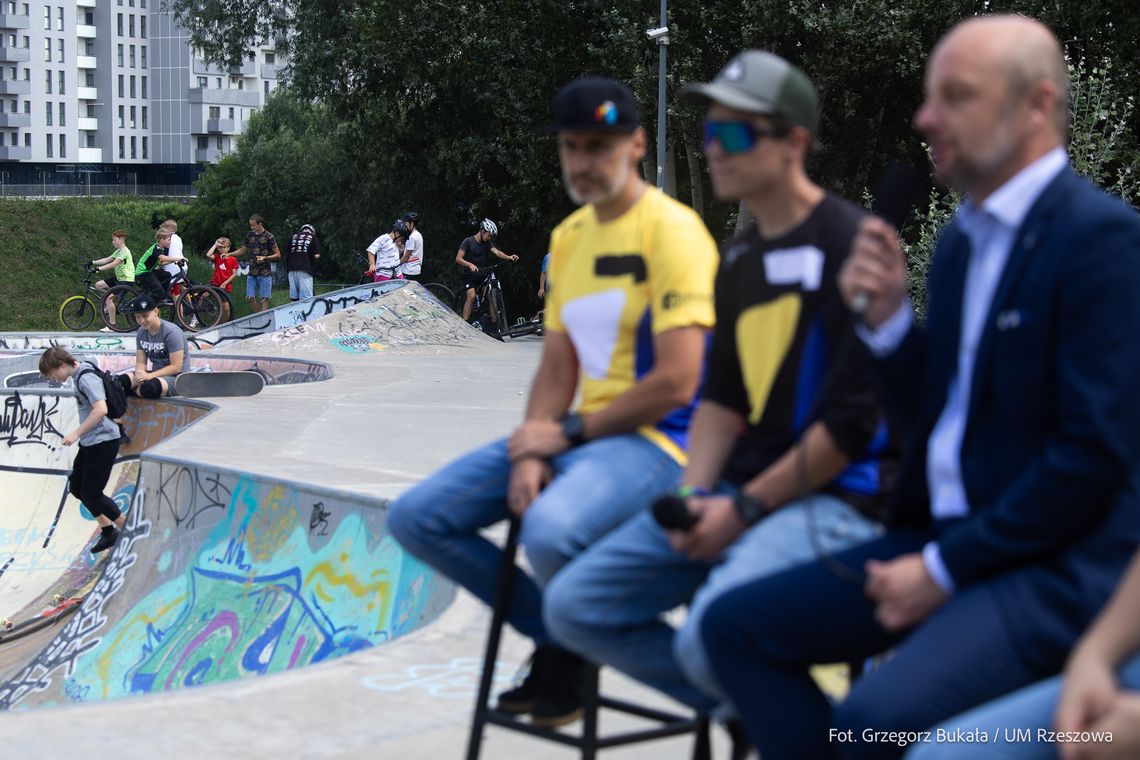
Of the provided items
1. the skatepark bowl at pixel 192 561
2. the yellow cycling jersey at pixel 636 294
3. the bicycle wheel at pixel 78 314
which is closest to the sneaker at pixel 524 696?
the yellow cycling jersey at pixel 636 294

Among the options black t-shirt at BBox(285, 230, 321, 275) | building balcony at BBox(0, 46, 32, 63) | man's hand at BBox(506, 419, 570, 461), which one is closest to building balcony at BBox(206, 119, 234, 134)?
building balcony at BBox(0, 46, 32, 63)

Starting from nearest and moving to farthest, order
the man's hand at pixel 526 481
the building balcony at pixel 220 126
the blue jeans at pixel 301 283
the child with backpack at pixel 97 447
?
the man's hand at pixel 526 481
the child with backpack at pixel 97 447
the blue jeans at pixel 301 283
the building balcony at pixel 220 126

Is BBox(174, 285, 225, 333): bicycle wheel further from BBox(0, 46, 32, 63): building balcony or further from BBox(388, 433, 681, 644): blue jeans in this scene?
BBox(0, 46, 32, 63): building balcony

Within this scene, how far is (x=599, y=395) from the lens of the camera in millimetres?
3180

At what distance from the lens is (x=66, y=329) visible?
986 inches

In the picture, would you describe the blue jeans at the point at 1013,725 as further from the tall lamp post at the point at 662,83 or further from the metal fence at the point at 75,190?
the metal fence at the point at 75,190

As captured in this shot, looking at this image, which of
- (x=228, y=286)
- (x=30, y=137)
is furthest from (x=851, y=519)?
(x=30, y=137)

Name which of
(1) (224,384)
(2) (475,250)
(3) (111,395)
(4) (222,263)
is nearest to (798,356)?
(3) (111,395)

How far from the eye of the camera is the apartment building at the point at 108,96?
85.7 m

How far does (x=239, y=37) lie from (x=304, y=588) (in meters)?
27.6

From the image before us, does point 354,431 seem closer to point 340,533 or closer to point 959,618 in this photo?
point 340,533

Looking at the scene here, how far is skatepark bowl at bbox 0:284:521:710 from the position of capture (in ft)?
21.8

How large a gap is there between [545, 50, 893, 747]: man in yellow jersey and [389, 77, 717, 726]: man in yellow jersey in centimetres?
26

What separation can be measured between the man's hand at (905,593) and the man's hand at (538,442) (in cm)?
103
